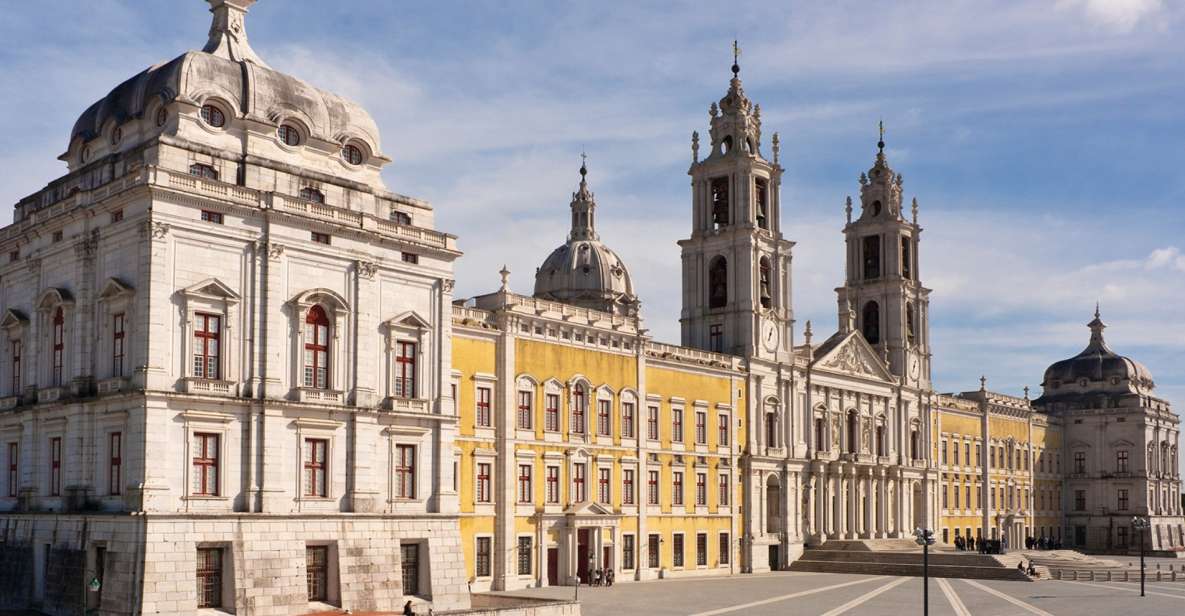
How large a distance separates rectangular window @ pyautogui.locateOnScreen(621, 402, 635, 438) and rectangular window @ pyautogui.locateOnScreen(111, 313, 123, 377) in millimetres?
28087

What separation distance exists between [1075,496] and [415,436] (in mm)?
78311

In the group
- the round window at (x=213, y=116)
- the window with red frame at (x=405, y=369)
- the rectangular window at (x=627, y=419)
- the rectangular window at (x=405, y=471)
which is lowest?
the rectangular window at (x=405, y=471)

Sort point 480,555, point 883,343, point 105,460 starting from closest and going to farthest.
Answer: point 105,460
point 480,555
point 883,343

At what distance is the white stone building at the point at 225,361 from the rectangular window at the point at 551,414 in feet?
43.3

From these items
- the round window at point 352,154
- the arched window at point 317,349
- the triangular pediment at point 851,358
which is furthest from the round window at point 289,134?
the triangular pediment at point 851,358

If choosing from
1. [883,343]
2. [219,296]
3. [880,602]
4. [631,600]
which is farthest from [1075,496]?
[219,296]

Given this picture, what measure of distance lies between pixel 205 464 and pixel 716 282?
1572 inches

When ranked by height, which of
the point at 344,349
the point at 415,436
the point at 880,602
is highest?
the point at 344,349

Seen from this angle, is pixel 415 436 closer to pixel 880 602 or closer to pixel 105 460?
pixel 105 460

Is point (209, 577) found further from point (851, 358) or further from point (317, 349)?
point (851, 358)

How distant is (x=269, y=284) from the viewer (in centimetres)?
3978

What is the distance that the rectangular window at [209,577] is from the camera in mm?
36750

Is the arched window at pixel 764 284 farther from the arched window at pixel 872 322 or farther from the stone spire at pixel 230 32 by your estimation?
the stone spire at pixel 230 32

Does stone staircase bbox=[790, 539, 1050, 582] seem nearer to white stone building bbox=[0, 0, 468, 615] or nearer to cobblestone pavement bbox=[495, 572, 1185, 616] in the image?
cobblestone pavement bbox=[495, 572, 1185, 616]
